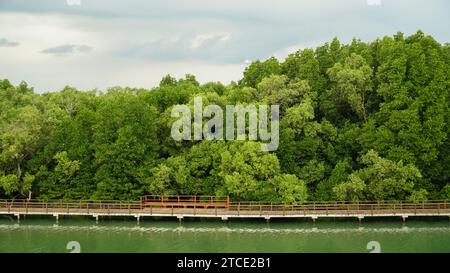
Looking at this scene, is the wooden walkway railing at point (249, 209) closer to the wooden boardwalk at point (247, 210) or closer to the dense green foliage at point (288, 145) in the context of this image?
the wooden boardwalk at point (247, 210)

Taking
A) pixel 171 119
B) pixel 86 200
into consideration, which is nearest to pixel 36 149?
pixel 86 200

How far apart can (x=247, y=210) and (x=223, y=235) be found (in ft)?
12.5

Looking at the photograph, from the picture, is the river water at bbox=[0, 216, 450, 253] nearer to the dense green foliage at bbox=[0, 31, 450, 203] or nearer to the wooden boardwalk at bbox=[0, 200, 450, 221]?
the wooden boardwalk at bbox=[0, 200, 450, 221]

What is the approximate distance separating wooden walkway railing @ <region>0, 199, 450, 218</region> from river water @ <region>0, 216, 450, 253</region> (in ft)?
1.93

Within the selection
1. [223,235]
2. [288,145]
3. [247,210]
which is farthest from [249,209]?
[288,145]

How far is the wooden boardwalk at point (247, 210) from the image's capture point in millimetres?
34719

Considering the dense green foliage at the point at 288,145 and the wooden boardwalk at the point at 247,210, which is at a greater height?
the dense green foliage at the point at 288,145

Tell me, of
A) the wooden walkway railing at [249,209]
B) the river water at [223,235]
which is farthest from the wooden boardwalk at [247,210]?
the river water at [223,235]

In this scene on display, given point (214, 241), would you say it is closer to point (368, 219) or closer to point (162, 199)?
point (162, 199)

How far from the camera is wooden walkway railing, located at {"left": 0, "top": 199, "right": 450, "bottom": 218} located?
114ft

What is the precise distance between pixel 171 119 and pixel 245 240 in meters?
10.3

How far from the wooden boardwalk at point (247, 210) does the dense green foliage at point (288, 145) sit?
0.58 m
